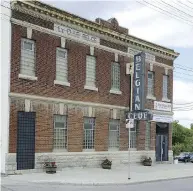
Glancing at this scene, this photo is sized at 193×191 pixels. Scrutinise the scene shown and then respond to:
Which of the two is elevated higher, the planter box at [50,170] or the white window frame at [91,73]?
the white window frame at [91,73]

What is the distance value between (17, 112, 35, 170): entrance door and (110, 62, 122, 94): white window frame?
728 centimetres

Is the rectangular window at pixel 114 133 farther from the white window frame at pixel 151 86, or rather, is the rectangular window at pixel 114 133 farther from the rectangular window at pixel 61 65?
the rectangular window at pixel 61 65

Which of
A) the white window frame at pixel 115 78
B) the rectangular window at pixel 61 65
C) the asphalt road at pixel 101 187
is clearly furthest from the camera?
the white window frame at pixel 115 78

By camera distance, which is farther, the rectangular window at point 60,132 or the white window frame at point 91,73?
the white window frame at point 91,73

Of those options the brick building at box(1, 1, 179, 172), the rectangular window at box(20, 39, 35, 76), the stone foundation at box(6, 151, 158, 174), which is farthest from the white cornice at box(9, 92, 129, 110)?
the stone foundation at box(6, 151, 158, 174)

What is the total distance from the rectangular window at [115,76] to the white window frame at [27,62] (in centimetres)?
684

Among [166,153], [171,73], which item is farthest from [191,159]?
[171,73]

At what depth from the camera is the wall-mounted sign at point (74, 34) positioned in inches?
899

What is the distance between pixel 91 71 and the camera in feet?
82.4

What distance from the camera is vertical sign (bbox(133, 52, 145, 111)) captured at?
26109 mm

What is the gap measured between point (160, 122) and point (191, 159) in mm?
8678

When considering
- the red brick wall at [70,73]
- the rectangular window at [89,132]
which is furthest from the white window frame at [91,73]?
the rectangular window at [89,132]

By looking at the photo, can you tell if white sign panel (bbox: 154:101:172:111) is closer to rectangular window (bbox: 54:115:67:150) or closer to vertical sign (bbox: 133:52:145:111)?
vertical sign (bbox: 133:52:145:111)

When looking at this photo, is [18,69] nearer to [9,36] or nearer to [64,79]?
[9,36]
